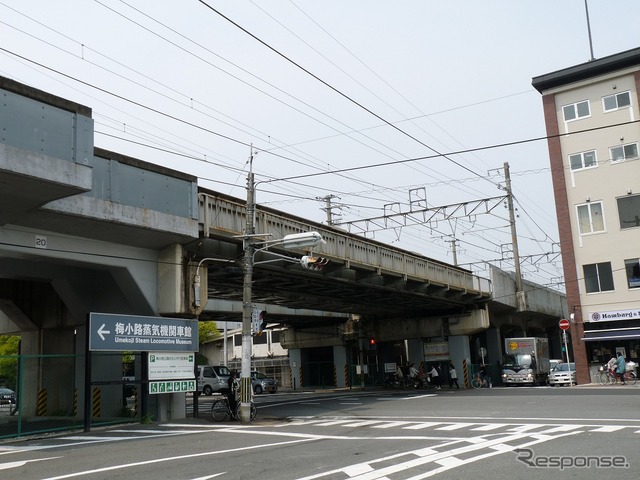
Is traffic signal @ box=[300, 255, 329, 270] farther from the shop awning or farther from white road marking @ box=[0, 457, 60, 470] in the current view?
the shop awning

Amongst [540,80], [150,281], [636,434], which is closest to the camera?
[636,434]

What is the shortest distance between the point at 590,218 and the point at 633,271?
3.93m

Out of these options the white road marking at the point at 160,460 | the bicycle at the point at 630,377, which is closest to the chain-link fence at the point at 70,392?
the white road marking at the point at 160,460

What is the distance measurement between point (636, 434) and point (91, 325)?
46.1 feet

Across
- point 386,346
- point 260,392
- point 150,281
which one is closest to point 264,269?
point 150,281

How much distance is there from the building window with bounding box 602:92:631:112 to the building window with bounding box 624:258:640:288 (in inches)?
355

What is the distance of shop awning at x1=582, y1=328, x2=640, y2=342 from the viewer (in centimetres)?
3750

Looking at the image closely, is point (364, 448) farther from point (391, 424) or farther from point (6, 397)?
point (6, 397)

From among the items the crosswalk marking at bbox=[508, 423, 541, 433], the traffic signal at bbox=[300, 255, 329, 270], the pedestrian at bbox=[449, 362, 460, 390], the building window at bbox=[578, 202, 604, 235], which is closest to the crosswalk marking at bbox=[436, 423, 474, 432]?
the crosswalk marking at bbox=[508, 423, 541, 433]

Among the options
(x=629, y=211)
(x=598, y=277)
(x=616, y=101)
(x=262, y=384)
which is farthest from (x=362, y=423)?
(x=262, y=384)

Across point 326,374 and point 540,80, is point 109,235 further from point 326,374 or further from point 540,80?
point 326,374

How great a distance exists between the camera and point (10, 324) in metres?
28.3

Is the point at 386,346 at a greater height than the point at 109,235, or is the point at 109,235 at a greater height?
the point at 109,235

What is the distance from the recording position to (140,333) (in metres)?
20.3
